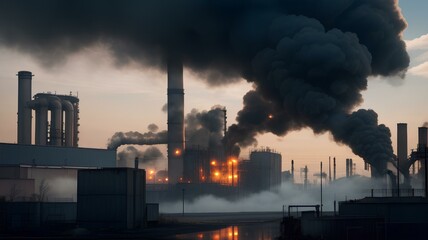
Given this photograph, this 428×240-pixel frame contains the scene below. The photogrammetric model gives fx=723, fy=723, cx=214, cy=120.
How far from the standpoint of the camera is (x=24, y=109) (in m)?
120

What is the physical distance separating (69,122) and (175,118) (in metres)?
19.0

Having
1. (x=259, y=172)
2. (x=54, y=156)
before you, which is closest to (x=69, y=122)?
(x=54, y=156)

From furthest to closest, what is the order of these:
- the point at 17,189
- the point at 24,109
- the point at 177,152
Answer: the point at 177,152 → the point at 24,109 → the point at 17,189

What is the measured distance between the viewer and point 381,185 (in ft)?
251

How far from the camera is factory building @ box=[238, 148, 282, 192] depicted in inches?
5591

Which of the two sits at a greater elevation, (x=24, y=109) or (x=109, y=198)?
(x=24, y=109)

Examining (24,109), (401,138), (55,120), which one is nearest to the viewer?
(401,138)

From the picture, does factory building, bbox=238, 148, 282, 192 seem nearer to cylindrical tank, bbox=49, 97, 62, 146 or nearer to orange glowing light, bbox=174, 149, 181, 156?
orange glowing light, bbox=174, 149, 181, 156

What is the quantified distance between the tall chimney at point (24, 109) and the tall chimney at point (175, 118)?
76.9 ft

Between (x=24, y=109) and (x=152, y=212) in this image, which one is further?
(x=24, y=109)

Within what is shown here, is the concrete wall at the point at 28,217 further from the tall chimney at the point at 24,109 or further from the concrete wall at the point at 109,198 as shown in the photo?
the tall chimney at the point at 24,109

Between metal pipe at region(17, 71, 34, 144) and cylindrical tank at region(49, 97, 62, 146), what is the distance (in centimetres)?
366

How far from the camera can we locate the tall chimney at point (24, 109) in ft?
393

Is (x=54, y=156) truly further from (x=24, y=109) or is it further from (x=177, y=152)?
(x=177, y=152)
